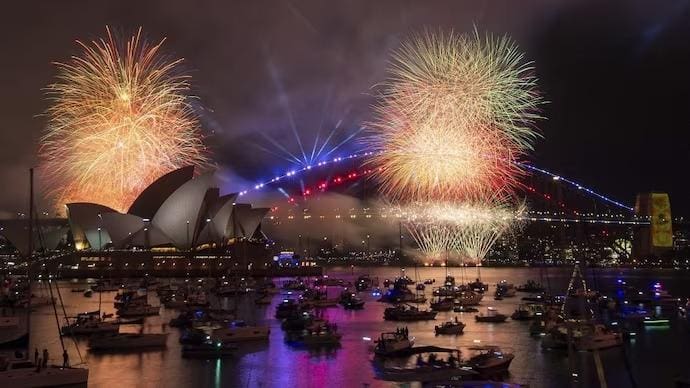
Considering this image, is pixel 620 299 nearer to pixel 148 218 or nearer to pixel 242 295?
pixel 242 295

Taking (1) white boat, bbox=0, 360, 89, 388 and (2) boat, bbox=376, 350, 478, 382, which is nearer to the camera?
(1) white boat, bbox=0, 360, 89, 388

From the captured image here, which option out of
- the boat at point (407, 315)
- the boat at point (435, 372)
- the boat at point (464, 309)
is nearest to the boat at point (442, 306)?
Answer: the boat at point (464, 309)

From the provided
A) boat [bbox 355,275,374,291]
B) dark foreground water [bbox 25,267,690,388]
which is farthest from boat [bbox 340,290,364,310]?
boat [bbox 355,275,374,291]

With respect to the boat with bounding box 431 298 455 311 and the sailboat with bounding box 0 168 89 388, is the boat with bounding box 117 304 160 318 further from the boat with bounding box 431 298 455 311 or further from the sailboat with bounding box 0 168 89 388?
the sailboat with bounding box 0 168 89 388

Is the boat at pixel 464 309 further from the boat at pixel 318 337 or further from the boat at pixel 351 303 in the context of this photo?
the boat at pixel 318 337

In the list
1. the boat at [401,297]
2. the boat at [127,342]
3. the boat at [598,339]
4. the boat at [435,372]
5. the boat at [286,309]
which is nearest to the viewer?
the boat at [435,372]

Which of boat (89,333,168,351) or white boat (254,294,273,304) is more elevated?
white boat (254,294,273,304)

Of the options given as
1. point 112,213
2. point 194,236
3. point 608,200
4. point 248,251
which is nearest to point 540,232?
point 608,200
